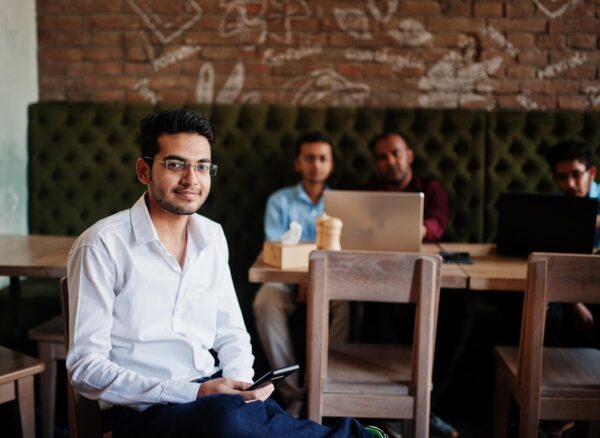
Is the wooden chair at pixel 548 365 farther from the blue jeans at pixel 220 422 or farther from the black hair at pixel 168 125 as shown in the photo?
the black hair at pixel 168 125

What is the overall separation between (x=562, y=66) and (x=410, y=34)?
959mm

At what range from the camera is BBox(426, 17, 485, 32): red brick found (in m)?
3.81

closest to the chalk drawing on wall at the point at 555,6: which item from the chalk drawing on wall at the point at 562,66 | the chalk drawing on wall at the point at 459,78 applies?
the chalk drawing on wall at the point at 562,66

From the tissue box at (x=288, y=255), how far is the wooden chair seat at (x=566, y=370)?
2.80 ft

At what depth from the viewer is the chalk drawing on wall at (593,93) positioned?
12.6 ft

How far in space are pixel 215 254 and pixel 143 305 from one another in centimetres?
29

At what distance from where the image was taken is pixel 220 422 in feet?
4.60

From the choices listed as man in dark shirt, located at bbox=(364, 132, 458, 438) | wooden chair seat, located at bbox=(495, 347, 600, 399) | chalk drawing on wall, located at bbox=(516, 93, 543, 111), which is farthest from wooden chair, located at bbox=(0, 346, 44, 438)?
chalk drawing on wall, located at bbox=(516, 93, 543, 111)

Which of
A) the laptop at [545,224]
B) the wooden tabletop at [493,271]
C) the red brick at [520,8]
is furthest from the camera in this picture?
the red brick at [520,8]

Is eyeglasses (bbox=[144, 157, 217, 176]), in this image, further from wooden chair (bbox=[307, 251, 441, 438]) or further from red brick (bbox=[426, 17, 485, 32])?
red brick (bbox=[426, 17, 485, 32])

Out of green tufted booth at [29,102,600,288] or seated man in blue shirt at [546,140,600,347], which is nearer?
seated man in blue shirt at [546,140,600,347]

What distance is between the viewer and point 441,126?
3.71m

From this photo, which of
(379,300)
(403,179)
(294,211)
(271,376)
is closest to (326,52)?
(403,179)

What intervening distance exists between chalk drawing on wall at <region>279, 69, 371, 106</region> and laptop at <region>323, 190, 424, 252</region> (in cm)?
150
